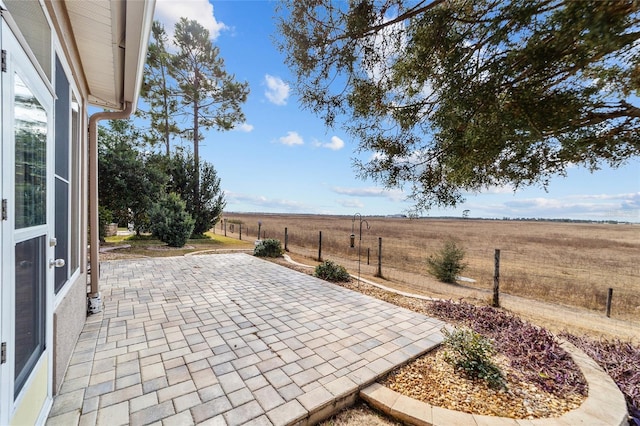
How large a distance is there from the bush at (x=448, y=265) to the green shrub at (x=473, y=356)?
5989mm

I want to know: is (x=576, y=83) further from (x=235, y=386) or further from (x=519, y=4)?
(x=235, y=386)

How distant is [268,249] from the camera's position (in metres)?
8.05

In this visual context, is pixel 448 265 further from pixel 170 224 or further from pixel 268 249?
pixel 170 224

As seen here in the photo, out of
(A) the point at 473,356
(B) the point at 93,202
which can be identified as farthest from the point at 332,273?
(B) the point at 93,202

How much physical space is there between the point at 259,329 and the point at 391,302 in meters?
2.30

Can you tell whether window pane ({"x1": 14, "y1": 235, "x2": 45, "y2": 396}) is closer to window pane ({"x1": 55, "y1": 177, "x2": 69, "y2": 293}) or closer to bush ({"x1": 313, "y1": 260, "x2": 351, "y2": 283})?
window pane ({"x1": 55, "y1": 177, "x2": 69, "y2": 293})

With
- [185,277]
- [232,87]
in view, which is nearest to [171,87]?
[232,87]

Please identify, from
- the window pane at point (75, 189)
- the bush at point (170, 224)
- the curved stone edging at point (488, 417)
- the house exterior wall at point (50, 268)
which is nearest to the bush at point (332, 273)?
the curved stone edging at point (488, 417)

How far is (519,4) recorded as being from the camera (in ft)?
5.73

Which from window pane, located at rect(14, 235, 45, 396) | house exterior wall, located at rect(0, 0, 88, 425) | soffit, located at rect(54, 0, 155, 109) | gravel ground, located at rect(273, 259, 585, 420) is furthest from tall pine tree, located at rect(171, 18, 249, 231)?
gravel ground, located at rect(273, 259, 585, 420)

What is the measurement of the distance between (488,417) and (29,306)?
3.10 m

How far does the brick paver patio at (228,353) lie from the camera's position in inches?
72.4

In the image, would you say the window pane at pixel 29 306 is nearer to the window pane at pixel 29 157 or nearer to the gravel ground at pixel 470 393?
the window pane at pixel 29 157

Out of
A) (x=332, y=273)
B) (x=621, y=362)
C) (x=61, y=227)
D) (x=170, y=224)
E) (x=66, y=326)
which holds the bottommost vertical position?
(x=621, y=362)
